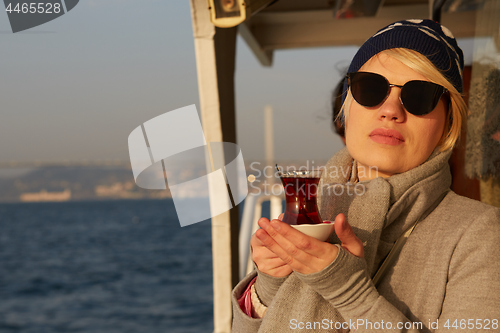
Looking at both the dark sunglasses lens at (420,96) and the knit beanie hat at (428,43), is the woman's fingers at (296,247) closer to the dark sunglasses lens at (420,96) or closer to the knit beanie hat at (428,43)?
the dark sunglasses lens at (420,96)

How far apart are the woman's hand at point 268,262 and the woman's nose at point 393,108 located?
1.45 ft

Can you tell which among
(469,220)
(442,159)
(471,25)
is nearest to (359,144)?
(442,159)

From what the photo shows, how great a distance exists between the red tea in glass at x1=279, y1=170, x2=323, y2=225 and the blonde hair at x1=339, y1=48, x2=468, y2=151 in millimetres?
348

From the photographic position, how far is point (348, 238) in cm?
99

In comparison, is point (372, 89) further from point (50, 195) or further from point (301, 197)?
point (50, 195)

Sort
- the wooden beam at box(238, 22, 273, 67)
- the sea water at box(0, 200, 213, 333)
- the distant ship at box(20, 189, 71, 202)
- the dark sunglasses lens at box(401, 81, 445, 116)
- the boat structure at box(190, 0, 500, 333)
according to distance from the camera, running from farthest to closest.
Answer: the distant ship at box(20, 189, 71, 202), the sea water at box(0, 200, 213, 333), the wooden beam at box(238, 22, 273, 67), the boat structure at box(190, 0, 500, 333), the dark sunglasses lens at box(401, 81, 445, 116)

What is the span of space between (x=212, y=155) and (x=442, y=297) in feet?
6.59
